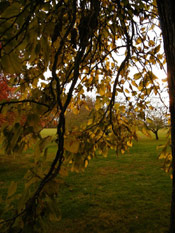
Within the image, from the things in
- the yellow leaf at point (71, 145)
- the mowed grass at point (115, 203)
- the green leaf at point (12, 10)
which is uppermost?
the green leaf at point (12, 10)

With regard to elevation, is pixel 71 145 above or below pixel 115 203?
above

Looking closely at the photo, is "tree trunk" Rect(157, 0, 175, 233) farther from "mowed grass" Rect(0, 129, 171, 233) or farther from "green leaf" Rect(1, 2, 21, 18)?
"mowed grass" Rect(0, 129, 171, 233)

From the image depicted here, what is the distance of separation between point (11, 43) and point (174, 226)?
66.8 inches

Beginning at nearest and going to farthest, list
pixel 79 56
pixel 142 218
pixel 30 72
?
pixel 79 56 → pixel 30 72 → pixel 142 218

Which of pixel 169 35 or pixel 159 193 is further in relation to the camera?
pixel 159 193

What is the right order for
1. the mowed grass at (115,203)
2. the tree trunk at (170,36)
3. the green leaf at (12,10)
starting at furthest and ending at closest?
the mowed grass at (115,203) → the tree trunk at (170,36) → the green leaf at (12,10)

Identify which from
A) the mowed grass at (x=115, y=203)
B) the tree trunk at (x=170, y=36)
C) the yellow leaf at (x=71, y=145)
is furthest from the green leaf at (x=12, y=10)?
the mowed grass at (x=115, y=203)

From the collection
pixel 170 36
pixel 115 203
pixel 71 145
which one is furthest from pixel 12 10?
pixel 115 203

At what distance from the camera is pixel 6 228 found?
1160 millimetres

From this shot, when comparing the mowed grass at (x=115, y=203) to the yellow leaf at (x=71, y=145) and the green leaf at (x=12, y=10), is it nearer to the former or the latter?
the yellow leaf at (x=71, y=145)

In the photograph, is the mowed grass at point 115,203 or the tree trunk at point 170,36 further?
the mowed grass at point 115,203

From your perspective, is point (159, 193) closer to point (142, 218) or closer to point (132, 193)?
point (132, 193)

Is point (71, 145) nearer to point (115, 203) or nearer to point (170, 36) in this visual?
point (170, 36)

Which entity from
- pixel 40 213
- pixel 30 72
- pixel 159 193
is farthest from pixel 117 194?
pixel 40 213
